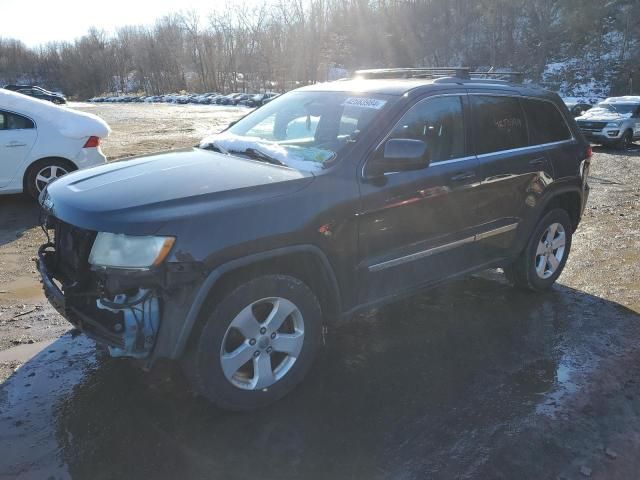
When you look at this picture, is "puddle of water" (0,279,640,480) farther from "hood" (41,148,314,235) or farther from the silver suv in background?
the silver suv in background

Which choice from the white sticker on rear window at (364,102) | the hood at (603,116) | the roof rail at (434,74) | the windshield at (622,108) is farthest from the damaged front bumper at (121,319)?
the windshield at (622,108)

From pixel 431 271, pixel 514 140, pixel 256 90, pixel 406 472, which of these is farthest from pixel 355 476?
pixel 256 90

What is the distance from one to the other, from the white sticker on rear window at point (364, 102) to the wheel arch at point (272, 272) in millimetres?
1176

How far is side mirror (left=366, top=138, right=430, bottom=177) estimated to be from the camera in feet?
10.7

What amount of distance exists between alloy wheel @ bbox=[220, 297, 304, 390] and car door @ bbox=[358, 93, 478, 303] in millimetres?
551

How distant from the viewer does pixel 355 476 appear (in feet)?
8.60

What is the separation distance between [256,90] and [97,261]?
74025mm

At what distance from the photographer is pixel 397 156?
3270mm

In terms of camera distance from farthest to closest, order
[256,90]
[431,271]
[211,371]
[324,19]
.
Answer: [256,90]
[324,19]
[431,271]
[211,371]

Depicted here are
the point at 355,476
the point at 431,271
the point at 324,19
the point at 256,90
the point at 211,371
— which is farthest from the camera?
the point at 256,90

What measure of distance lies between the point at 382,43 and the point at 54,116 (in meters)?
62.8

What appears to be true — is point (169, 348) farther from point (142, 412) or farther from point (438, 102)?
point (438, 102)

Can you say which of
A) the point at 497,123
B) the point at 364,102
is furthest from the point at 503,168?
the point at 364,102

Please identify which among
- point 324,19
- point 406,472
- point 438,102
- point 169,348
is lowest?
point 406,472
